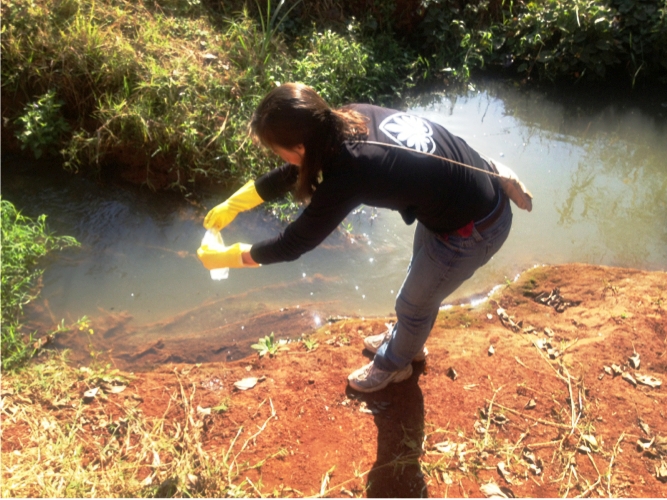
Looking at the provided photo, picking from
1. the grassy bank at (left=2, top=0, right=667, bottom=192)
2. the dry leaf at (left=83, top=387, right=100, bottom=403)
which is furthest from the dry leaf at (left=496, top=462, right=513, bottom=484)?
the grassy bank at (left=2, top=0, right=667, bottom=192)

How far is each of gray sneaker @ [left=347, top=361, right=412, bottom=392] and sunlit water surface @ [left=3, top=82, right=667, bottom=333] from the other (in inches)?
31.9

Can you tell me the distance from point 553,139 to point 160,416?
434cm

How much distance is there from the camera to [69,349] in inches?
107

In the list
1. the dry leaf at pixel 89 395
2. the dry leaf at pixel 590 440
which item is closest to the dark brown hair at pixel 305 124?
the dry leaf at pixel 89 395

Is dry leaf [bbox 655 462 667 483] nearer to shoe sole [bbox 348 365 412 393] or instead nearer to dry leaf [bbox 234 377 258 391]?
shoe sole [bbox 348 365 412 393]

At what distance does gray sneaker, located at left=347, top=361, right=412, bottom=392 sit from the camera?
231 cm

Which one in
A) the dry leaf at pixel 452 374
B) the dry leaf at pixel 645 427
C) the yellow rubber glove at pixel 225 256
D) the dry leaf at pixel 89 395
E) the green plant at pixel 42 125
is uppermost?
the yellow rubber glove at pixel 225 256

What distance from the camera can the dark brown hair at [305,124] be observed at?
1.45 m

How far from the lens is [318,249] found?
360 cm

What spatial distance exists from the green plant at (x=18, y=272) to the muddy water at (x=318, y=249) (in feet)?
0.35

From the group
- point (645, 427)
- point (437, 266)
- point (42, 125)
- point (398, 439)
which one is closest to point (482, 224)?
point (437, 266)

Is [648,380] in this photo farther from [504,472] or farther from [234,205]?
[234,205]

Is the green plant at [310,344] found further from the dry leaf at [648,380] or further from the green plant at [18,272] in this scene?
the dry leaf at [648,380]

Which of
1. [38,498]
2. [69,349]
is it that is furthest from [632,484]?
[69,349]
